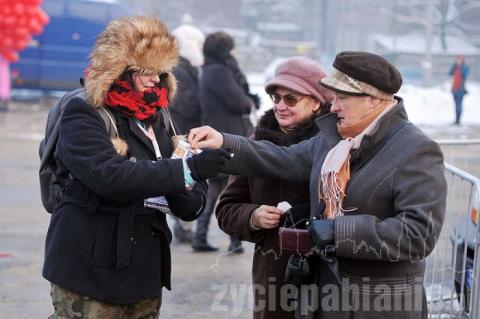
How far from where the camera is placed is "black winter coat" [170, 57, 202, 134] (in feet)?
26.5

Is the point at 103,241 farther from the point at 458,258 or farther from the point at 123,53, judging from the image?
the point at 458,258

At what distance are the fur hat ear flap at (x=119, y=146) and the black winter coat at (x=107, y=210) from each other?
30mm

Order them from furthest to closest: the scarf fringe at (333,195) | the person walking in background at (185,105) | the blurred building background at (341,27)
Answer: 1. the blurred building background at (341,27)
2. the person walking in background at (185,105)
3. the scarf fringe at (333,195)

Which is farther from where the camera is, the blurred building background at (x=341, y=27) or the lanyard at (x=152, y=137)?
the blurred building background at (x=341, y=27)

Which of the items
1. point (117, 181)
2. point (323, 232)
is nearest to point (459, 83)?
point (323, 232)

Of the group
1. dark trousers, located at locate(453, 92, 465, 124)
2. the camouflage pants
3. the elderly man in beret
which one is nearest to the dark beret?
the elderly man in beret

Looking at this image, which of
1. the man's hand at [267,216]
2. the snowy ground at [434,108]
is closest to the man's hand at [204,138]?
the man's hand at [267,216]

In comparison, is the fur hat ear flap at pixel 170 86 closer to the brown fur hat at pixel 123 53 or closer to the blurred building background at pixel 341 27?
the brown fur hat at pixel 123 53

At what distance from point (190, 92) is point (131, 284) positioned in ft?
16.4

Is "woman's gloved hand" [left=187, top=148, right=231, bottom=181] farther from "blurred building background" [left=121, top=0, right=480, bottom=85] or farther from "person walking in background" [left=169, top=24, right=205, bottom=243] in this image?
"blurred building background" [left=121, top=0, right=480, bottom=85]

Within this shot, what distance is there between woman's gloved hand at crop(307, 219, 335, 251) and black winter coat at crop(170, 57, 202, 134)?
5.14m

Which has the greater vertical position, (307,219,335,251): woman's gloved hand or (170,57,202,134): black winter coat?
(307,219,335,251): woman's gloved hand

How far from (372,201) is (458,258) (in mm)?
2328

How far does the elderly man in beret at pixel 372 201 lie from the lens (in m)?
2.92
